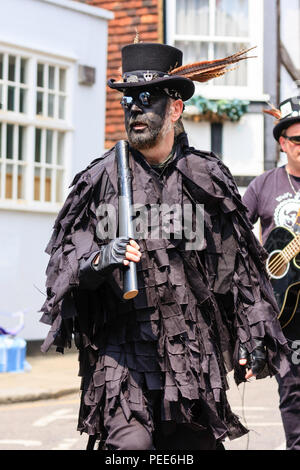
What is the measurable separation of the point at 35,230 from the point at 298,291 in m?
6.60

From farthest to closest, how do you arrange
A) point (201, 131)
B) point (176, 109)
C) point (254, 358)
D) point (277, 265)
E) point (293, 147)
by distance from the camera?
point (201, 131), point (293, 147), point (277, 265), point (176, 109), point (254, 358)

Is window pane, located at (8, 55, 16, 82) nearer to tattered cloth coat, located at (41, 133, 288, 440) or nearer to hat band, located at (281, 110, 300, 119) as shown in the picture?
hat band, located at (281, 110, 300, 119)

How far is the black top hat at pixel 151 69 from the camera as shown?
151 inches

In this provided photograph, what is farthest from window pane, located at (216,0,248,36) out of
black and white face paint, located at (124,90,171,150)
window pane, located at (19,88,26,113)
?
black and white face paint, located at (124,90,171,150)

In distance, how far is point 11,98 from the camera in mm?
11422

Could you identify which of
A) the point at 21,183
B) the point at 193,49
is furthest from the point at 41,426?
the point at 193,49

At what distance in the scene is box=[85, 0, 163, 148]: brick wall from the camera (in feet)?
46.0

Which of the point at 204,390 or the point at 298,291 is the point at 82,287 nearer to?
the point at 204,390

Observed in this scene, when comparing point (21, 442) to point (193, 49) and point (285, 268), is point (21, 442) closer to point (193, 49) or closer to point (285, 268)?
point (285, 268)

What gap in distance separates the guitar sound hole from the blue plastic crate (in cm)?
489

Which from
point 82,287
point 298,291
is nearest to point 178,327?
point 82,287

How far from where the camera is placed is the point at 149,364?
12.0ft

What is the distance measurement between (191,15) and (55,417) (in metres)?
8.21

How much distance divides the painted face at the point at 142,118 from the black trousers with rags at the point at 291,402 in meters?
2.11
